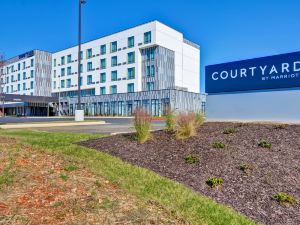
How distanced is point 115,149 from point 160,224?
198 inches

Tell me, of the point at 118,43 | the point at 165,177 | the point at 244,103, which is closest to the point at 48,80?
the point at 118,43

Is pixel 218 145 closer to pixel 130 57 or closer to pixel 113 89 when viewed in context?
pixel 130 57

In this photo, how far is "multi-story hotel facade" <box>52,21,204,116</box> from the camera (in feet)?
173

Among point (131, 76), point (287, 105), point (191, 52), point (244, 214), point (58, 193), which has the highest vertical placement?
point (191, 52)

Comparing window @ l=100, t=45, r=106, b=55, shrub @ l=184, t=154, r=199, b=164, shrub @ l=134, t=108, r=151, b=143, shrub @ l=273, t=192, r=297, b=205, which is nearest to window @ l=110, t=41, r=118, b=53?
window @ l=100, t=45, r=106, b=55

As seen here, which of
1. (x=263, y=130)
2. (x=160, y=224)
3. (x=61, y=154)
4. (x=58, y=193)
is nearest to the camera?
(x=160, y=224)

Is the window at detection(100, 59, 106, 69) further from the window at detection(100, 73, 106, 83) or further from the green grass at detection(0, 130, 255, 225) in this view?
the green grass at detection(0, 130, 255, 225)

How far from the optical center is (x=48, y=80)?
7912cm

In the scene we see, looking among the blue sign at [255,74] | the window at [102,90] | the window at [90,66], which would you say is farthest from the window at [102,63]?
the blue sign at [255,74]

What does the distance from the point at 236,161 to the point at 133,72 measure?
50149 millimetres

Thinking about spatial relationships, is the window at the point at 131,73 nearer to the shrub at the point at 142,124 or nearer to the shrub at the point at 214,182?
the shrub at the point at 142,124

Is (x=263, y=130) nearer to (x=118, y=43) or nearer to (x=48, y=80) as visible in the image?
(x=118, y=43)

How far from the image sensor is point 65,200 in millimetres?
4961

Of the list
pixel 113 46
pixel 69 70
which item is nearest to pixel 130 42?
pixel 113 46
